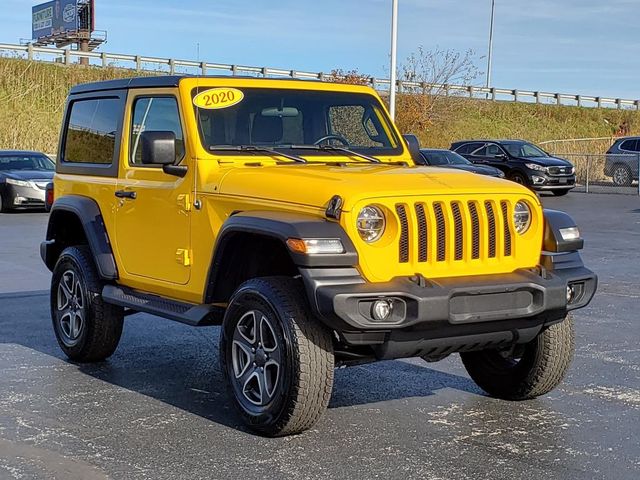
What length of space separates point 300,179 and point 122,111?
6.92 ft

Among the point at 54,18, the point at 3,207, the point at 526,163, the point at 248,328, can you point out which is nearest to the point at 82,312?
the point at 248,328

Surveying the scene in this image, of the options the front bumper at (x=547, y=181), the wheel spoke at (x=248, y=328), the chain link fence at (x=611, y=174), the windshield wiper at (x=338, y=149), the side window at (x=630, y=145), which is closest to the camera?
the wheel spoke at (x=248, y=328)

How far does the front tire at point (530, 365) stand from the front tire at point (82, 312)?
2.67 meters

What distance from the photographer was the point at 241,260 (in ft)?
18.9

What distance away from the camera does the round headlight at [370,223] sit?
5.09 m

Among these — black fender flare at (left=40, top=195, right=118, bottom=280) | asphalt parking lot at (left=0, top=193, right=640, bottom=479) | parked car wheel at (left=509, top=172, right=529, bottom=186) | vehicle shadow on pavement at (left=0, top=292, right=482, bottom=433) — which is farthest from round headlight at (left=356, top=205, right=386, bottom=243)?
parked car wheel at (left=509, top=172, right=529, bottom=186)

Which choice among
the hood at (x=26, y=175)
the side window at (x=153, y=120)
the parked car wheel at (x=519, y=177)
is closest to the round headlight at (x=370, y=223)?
the side window at (x=153, y=120)

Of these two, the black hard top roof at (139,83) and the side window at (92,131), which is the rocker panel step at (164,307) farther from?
the black hard top roof at (139,83)

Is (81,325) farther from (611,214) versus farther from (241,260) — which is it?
(611,214)

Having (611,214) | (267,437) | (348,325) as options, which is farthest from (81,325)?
(611,214)

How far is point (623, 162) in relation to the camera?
3114 centimetres

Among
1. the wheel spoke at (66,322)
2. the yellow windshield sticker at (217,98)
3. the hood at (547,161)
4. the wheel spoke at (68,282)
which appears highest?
the yellow windshield sticker at (217,98)

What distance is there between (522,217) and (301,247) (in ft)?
4.76

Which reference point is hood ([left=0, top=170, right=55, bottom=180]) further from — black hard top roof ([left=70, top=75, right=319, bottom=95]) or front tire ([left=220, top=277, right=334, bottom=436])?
front tire ([left=220, top=277, right=334, bottom=436])
